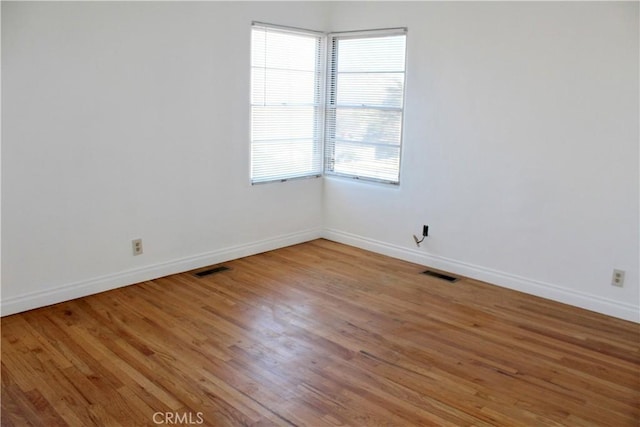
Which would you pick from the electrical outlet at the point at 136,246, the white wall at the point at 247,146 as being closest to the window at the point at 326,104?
the white wall at the point at 247,146

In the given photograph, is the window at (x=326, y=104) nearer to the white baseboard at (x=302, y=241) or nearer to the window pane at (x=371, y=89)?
the window pane at (x=371, y=89)

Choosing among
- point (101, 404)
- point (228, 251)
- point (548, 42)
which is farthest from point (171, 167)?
point (548, 42)

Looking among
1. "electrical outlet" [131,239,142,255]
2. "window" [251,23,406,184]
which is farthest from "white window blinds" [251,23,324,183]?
"electrical outlet" [131,239,142,255]

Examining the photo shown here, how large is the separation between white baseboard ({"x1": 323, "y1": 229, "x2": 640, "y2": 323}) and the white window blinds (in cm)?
79

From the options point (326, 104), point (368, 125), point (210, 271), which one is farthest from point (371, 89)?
point (210, 271)

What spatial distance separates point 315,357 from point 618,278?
83.1 inches

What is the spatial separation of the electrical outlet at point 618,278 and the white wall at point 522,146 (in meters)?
0.03

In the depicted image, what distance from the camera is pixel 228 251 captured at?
461 centimetres

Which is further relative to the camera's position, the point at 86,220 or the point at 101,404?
the point at 86,220

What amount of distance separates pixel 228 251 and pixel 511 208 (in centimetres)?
227

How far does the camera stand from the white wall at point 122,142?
3.33 metres

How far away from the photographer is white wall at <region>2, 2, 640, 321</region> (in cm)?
342

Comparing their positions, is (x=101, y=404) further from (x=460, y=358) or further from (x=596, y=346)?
(x=596, y=346)

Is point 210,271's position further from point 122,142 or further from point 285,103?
point 285,103
